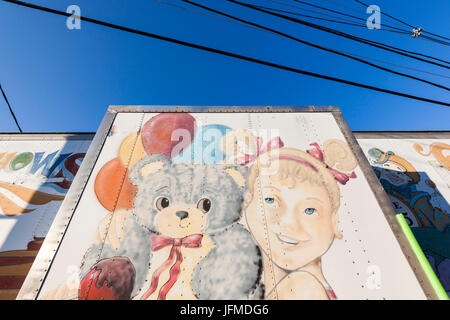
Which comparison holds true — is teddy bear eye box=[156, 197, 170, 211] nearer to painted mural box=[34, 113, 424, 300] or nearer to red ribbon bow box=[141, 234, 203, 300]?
painted mural box=[34, 113, 424, 300]

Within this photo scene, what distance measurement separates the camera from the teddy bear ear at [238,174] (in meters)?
4.41

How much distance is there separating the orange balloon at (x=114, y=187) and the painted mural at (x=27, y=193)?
2.62m

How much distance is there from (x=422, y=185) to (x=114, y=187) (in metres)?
8.36

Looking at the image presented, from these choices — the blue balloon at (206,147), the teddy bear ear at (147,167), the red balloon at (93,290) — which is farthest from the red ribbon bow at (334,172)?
the red balloon at (93,290)

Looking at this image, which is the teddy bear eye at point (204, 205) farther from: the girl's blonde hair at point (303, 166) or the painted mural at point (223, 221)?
the girl's blonde hair at point (303, 166)

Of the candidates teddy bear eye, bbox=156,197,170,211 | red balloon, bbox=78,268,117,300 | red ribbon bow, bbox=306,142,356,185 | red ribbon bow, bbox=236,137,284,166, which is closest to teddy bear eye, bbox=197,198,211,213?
teddy bear eye, bbox=156,197,170,211

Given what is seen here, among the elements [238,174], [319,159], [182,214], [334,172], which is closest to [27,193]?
[182,214]

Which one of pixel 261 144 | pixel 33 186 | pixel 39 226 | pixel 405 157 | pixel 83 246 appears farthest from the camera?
pixel 405 157

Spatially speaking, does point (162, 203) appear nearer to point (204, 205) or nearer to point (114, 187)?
point (204, 205)

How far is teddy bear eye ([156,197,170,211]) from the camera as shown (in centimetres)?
411

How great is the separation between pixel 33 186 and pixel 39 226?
137cm
